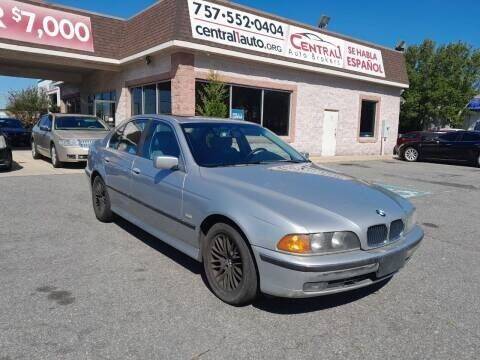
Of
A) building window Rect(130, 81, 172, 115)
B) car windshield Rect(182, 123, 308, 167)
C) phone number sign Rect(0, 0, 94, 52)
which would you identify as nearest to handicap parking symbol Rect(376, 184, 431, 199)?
car windshield Rect(182, 123, 308, 167)

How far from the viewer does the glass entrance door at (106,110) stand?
17211mm

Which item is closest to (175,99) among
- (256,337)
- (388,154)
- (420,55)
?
(256,337)

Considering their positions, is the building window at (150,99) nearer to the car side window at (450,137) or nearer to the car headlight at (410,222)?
the car headlight at (410,222)

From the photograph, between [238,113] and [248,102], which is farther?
[248,102]

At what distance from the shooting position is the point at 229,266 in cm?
332

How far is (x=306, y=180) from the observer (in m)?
3.69

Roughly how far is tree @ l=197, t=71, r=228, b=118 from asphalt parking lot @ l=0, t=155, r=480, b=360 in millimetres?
8005

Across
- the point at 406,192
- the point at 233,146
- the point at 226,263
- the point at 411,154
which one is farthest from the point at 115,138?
the point at 411,154

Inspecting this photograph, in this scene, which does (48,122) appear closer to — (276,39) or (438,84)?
(276,39)

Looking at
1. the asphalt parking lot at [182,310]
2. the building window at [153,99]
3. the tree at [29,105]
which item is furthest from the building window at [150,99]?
the tree at [29,105]

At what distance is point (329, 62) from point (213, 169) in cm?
1432

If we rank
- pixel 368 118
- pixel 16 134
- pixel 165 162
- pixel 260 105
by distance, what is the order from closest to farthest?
pixel 165 162
pixel 260 105
pixel 16 134
pixel 368 118

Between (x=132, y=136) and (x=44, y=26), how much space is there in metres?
11.0

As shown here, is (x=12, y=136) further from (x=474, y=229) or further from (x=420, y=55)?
(x=420, y=55)
